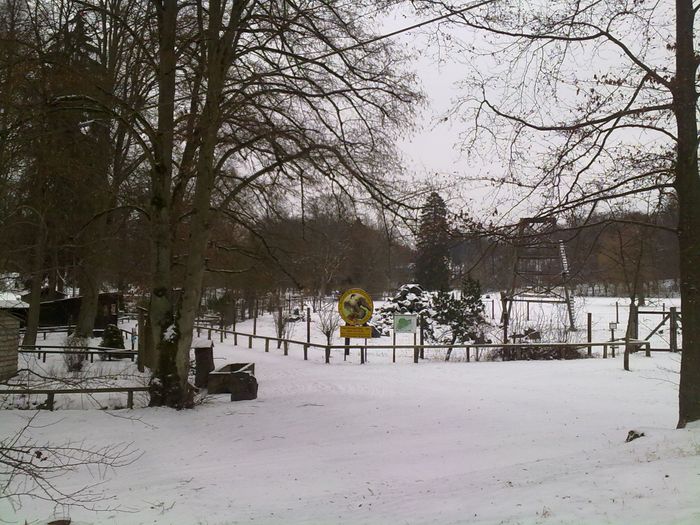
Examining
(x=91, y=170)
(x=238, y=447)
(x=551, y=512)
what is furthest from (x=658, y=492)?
(x=91, y=170)

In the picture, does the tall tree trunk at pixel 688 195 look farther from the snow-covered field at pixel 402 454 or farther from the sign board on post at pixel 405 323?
the sign board on post at pixel 405 323

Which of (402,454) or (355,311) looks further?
(355,311)

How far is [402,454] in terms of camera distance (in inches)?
333

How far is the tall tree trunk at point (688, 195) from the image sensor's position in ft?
24.1

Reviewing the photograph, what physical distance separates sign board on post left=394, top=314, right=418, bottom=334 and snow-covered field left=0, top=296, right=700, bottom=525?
16.8 feet

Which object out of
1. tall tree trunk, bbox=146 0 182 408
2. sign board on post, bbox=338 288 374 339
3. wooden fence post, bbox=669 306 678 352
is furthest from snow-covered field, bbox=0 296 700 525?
wooden fence post, bbox=669 306 678 352

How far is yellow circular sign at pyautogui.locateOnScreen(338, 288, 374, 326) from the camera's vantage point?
66.6 ft

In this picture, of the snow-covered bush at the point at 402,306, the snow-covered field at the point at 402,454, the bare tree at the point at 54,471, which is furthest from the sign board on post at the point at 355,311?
the snow-covered bush at the point at 402,306

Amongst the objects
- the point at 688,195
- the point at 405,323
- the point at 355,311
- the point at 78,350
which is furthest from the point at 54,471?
the point at 405,323

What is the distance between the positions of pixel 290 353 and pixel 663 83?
62.2ft

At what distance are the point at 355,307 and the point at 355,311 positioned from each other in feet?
0.47

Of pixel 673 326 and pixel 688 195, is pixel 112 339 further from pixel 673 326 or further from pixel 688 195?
pixel 673 326

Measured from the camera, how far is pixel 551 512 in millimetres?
4535

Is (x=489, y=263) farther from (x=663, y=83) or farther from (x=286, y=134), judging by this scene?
(x=286, y=134)
